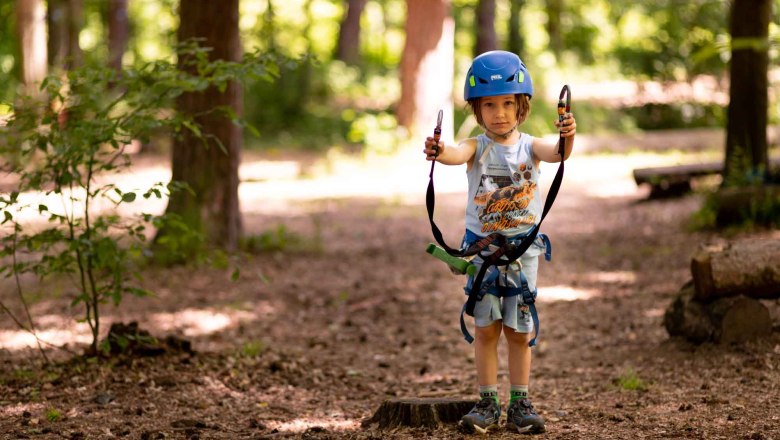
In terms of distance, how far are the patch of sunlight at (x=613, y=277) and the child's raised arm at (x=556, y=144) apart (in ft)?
15.2

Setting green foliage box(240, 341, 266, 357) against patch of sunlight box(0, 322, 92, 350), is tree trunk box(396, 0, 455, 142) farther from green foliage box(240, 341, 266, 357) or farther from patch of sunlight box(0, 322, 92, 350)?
green foliage box(240, 341, 266, 357)

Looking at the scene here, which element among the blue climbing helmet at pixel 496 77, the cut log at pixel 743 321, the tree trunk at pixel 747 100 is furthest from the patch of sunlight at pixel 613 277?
the blue climbing helmet at pixel 496 77

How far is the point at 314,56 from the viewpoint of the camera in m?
5.94

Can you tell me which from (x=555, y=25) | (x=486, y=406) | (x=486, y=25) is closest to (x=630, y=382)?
(x=486, y=406)

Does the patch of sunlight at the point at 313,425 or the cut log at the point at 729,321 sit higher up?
the cut log at the point at 729,321

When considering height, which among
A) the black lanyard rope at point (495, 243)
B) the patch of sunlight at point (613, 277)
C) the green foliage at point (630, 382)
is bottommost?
the green foliage at point (630, 382)

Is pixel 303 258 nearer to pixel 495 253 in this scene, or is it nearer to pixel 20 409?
pixel 20 409

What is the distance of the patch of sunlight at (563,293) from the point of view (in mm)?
8547

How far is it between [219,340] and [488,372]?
3160mm

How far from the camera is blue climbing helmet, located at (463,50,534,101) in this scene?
4.43 metres

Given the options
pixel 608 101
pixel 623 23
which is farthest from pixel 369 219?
pixel 623 23

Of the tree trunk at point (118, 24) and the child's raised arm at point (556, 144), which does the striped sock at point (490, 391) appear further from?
the tree trunk at point (118, 24)

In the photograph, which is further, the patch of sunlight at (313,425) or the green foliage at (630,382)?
the green foliage at (630,382)

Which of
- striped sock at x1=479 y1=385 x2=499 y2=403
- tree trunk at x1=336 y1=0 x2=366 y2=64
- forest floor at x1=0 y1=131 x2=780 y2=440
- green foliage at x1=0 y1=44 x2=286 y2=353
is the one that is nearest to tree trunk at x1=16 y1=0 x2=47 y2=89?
forest floor at x1=0 y1=131 x2=780 y2=440
